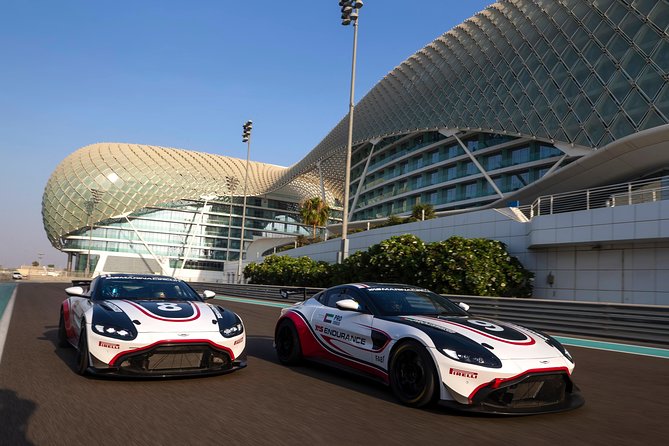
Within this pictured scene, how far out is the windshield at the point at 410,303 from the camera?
6.27 metres

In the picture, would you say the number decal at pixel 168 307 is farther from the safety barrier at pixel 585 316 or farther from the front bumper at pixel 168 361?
the safety barrier at pixel 585 316

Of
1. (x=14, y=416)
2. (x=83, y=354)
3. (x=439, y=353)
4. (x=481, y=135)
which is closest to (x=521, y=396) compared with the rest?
(x=439, y=353)

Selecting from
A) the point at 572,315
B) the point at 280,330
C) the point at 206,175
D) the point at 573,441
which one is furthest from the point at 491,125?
the point at 206,175

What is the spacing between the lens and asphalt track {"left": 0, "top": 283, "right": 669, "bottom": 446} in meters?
4.17

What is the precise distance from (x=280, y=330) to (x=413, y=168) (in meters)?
50.2

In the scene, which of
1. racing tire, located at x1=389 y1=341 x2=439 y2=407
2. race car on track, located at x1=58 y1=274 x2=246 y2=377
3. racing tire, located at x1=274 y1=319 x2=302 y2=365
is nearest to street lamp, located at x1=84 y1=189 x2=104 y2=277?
racing tire, located at x1=274 y1=319 x2=302 y2=365

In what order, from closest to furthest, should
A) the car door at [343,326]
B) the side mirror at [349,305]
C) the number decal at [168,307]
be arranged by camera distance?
1. the car door at [343,326]
2. the side mirror at [349,305]
3. the number decal at [168,307]

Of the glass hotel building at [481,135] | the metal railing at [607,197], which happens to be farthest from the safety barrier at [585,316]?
the glass hotel building at [481,135]

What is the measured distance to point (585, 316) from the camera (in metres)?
13.3

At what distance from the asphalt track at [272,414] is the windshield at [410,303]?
3.14ft

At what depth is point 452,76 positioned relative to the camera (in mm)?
49688

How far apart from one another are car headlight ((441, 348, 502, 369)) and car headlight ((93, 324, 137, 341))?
3412mm

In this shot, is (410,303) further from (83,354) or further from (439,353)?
(83,354)

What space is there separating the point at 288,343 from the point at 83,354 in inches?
108
